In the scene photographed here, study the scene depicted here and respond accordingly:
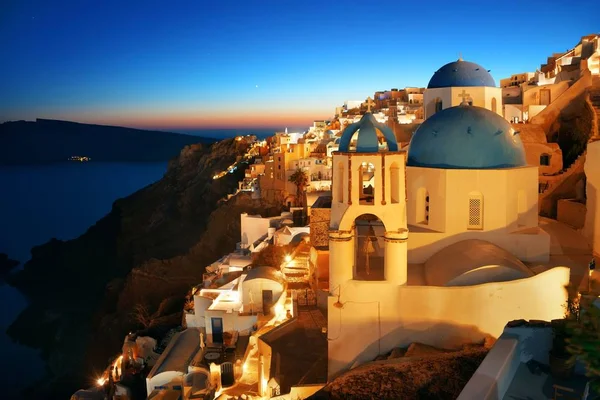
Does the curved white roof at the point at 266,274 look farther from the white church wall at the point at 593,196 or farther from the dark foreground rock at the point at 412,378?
the white church wall at the point at 593,196

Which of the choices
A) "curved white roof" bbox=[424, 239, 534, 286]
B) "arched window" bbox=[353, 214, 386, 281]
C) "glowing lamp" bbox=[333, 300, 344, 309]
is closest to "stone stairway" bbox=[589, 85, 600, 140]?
"curved white roof" bbox=[424, 239, 534, 286]

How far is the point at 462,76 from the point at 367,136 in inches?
409

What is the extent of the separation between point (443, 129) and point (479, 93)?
689 centimetres

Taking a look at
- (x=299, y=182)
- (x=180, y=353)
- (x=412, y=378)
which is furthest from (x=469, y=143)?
(x=299, y=182)

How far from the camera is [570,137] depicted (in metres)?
23.6

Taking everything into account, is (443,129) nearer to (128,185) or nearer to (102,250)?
(102,250)

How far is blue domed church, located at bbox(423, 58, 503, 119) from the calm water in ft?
95.9

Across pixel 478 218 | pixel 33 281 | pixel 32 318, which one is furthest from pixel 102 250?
pixel 478 218

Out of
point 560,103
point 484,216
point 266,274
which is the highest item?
point 560,103

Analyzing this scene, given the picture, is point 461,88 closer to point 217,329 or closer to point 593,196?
point 593,196

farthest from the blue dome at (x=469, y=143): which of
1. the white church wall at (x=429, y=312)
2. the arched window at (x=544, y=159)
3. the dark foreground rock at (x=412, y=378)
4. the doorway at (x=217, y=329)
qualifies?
the arched window at (x=544, y=159)

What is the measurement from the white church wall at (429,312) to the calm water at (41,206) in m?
28.4

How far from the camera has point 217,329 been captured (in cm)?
1817

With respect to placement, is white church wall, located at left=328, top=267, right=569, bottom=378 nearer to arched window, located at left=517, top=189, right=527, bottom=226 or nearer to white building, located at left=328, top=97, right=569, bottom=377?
white building, located at left=328, top=97, right=569, bottom=377
